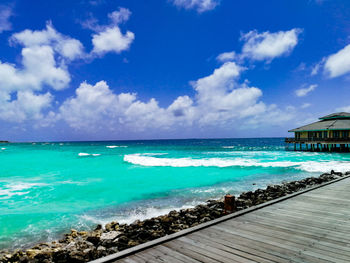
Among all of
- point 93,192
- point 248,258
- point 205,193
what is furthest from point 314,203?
point 93,192

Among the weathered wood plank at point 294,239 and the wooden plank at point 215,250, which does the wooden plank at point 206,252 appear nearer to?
the wooden plank at point 215,250

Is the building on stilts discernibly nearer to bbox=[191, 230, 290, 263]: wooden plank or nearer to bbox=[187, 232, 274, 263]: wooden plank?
bbox=[191, 230, 290, 263]: wooden plank

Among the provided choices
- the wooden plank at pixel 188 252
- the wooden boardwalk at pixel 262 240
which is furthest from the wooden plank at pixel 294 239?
the wooden plank at pixel 188 252

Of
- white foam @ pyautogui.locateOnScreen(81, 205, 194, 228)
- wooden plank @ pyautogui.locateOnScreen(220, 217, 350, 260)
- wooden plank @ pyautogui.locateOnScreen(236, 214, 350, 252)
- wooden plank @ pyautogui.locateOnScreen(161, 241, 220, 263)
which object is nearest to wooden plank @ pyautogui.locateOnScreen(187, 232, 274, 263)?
wooden plank @ pyautogui.locateOnScreen(161, 241, 220, 263)

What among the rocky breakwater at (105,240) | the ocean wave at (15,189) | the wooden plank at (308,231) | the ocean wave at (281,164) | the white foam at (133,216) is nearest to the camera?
the wooden plank at (308,231)

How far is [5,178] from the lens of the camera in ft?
67.8

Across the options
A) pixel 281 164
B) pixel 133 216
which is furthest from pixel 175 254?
pixel 281 164

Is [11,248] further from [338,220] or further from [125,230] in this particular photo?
[338,220]

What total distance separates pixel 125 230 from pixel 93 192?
8400mm

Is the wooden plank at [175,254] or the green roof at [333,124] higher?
the green roof at [333,124]

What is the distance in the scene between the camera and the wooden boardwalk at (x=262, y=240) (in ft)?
12.8

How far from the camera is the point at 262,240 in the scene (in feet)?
14.8

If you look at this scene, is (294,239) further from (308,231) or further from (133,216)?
(133,216)

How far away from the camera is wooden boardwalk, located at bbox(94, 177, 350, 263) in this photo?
3.90 m
